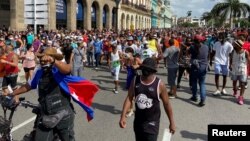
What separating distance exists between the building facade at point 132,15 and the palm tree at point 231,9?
Answer: 11779 mm

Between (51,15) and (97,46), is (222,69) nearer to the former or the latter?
(97,46)

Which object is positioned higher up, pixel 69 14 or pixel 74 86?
pixel 69 14

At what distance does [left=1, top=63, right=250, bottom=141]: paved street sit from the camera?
276 inches

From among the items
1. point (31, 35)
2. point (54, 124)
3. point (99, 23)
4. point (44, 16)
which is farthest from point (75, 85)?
point (99, 23)

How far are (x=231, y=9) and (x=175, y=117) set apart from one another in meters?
45.5

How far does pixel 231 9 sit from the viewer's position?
5103 cm

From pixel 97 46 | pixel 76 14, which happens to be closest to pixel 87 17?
pixel 76 14

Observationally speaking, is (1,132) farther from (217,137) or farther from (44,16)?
(44,16)

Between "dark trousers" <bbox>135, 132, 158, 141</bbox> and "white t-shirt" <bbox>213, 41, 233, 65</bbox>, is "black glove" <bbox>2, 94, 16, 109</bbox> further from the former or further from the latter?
"white t-shirt" <bbox>213, 41, 233, 65</bbox>

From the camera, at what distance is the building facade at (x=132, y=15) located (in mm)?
57844

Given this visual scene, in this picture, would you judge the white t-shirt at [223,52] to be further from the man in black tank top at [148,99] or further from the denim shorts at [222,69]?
the man in black tank top at [148,99]

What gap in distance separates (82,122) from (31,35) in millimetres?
14532

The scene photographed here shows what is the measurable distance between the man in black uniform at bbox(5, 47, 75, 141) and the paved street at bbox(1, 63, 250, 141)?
205 cm

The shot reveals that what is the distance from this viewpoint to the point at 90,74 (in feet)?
54.1
